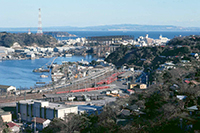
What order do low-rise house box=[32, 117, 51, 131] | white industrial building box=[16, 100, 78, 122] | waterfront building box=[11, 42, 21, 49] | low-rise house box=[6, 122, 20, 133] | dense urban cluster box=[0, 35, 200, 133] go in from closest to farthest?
dense urban cluster box=[0, 35, 200, 133] < low-rise house box=[6, 122, 20, 133] < low-rise house box=[32, 117, 51, 131] < white industrial building box=[16, 100, 78, 122] < waterfront building box=[11, 42, 21, 49]

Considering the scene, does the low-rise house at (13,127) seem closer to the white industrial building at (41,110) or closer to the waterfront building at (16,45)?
the white industrial building at (41,110)

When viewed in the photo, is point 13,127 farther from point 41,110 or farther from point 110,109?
point 110,109

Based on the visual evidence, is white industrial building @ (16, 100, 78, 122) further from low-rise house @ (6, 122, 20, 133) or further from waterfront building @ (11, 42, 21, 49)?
waterfront building @ (11, 42, 21, 49)

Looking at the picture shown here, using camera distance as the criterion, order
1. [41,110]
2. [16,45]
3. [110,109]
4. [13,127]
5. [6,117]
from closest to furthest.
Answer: [110,109] < [13,127] < [6,117] < [41,110] < [16,45]

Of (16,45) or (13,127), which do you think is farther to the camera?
(16,45)

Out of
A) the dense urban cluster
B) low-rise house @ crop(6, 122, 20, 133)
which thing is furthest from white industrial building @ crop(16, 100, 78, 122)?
low-rise house @ crop(6, 122, 20, 133)

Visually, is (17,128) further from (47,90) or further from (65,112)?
(47,90)

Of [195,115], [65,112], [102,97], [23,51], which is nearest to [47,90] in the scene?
[102,97]

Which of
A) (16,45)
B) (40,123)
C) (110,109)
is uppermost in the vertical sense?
(110,109)

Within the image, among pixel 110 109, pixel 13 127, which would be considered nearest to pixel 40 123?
pixel 13 127

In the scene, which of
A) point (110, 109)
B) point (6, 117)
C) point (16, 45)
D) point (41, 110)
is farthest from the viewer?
point (16, 45)
